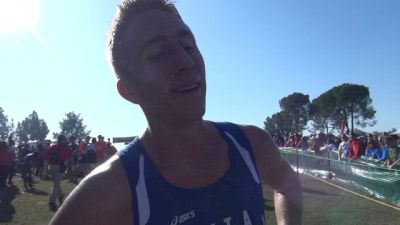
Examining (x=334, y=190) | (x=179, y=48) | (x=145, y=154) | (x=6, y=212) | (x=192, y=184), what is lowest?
(x=6, y=212)

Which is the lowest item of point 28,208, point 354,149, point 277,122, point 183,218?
point 28,208

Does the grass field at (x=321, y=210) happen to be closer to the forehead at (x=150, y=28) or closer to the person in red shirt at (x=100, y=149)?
the person in red shirt at (x=100, y=149)

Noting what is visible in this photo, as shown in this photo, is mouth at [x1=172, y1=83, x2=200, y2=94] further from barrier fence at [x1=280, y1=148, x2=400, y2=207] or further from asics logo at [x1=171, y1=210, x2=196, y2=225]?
barrier fence at [x1=280, y1=148, x2=400, y2=207]

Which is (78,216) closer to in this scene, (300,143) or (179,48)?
(179,48)

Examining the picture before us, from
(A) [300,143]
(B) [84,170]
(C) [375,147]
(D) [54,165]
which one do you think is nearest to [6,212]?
(D) [54,165]

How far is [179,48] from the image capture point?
184 cm

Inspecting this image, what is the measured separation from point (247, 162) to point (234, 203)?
0.25m

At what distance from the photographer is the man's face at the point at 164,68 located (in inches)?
69.2

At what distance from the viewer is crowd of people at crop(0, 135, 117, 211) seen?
12719 mm

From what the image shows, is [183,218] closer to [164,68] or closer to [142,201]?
[142,201]

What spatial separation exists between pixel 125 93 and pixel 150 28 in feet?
1.14

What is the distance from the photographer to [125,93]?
2.06 m

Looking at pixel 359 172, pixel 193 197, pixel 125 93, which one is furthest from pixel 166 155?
pixel 359 172

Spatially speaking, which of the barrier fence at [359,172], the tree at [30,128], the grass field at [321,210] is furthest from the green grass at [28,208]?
the tree at [30,128]
